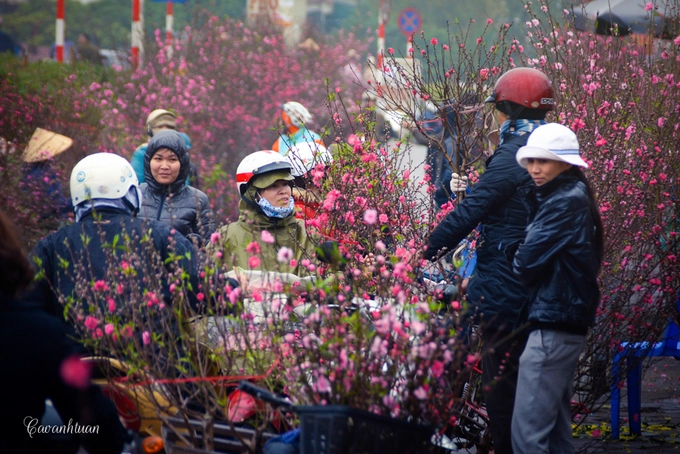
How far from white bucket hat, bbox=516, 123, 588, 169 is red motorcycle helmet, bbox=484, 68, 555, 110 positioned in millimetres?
448

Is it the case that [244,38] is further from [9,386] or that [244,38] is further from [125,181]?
[9,386]

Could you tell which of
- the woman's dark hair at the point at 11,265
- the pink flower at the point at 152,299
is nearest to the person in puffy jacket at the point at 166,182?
the pink flower at the point at 152,299

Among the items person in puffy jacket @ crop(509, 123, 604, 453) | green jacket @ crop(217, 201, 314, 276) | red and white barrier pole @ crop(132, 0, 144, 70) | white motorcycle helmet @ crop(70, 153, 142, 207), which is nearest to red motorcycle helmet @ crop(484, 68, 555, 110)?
person in puffy jacket @ crop(509, 123, 604, 453)

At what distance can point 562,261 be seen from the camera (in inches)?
167

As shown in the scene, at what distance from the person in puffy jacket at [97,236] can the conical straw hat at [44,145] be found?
5.14 metres

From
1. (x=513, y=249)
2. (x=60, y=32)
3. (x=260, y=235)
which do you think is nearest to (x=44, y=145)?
(x=260, y=235)

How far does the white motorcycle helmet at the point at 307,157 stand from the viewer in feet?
18.8

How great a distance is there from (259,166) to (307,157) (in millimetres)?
890

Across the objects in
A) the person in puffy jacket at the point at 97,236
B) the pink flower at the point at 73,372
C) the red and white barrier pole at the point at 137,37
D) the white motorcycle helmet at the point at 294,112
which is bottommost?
the pink flower at the point at 73,372

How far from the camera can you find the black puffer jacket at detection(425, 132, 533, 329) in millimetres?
4590

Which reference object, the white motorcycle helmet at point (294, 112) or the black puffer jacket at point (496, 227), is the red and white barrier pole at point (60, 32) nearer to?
the white motorcycle helmet at point (294, 112)

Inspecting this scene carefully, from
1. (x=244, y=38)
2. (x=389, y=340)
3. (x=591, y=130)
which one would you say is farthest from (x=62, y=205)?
(x=244, y=38)

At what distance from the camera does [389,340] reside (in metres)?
3.40

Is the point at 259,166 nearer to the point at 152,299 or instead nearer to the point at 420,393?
the point at 152,299
